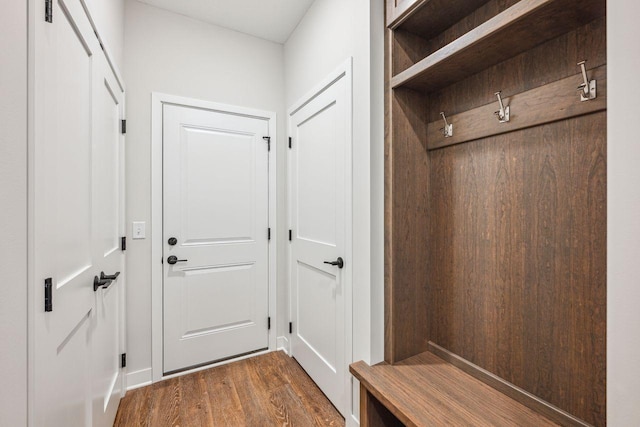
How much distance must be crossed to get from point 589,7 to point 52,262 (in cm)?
176

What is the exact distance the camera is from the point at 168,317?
6.98 ft

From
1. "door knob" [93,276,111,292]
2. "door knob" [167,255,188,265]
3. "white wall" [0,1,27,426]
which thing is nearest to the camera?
"white wall" [0,1,27,426]

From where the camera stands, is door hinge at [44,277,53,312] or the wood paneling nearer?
door hinge at [44,277,53,312]

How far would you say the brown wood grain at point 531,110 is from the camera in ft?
3.01

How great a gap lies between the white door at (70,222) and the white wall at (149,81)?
475mm

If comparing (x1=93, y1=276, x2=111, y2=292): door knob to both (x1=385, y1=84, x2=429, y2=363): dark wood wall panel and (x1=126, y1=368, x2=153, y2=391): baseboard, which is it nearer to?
(x1=126, y1=368, x2=153, y2=391): baseboard

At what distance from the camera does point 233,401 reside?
1852 millimetres

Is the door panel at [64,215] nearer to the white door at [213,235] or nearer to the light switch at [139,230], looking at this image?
the light switch at [139,230]

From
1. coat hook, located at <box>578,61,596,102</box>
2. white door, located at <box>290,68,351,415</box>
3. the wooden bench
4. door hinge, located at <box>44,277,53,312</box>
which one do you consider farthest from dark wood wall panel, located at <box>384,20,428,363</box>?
door hinge, located at <box>44,277,53,312</box>

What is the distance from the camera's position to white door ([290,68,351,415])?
1.71 m

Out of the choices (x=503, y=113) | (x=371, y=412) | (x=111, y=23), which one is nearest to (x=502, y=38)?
(x=503, y=113)

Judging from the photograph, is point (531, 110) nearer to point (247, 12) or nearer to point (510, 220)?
point (510, 220)
